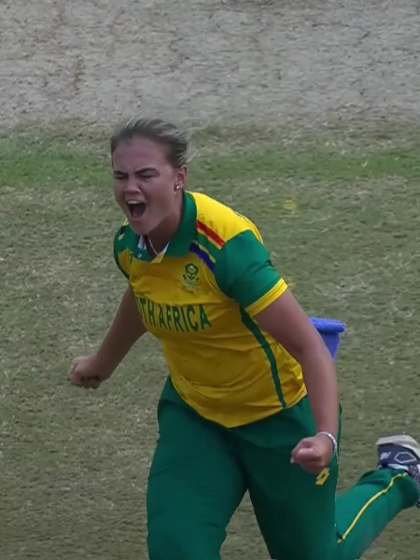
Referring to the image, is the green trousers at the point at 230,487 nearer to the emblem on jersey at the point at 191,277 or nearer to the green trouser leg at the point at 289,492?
the green trouser leg at the point at 289,492

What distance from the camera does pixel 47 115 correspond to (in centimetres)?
801

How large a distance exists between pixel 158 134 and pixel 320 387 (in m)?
0.81

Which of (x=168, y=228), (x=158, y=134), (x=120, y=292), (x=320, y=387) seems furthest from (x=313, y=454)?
(x=120, y=292)

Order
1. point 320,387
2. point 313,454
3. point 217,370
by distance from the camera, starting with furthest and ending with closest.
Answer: point 217,370 < point 320,387 < point 313,454

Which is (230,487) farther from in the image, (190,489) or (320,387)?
(320,387)

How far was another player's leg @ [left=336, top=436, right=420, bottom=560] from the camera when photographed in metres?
4.44

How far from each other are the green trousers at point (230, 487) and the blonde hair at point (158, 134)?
79cm

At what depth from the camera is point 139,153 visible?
150 inches

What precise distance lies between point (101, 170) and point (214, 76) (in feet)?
4.10

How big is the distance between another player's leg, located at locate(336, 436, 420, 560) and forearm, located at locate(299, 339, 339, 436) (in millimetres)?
717

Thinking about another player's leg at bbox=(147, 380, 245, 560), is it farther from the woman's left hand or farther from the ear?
the ear

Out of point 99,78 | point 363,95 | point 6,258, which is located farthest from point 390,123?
point 6,258

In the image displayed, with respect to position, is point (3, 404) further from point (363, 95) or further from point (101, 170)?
point (363, 95)

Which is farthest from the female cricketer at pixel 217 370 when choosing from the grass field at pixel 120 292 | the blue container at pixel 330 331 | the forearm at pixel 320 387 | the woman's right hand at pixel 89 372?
the grass field at pixel 120 292
